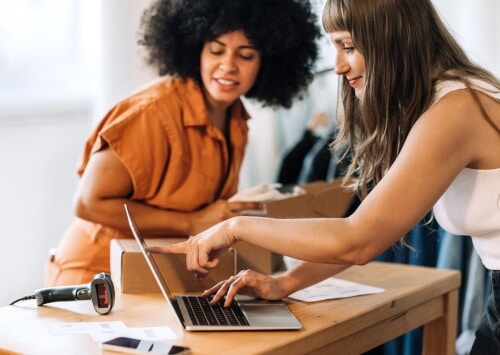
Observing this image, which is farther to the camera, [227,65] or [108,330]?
[227,65]

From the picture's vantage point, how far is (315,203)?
2.45m

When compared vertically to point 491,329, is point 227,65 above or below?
above

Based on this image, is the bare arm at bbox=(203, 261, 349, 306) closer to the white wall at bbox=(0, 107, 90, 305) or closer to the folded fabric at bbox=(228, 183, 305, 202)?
the folded fabric at bbox=(228, 183, 305, 202)

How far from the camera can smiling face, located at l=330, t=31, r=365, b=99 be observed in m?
1.80

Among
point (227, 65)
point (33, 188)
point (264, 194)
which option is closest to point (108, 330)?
point (264, 194)

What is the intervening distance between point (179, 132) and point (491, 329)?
3.28 ft

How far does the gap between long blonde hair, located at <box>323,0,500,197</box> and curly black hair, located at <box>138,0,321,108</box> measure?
2.39 feet

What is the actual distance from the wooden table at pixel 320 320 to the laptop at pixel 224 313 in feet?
0.07

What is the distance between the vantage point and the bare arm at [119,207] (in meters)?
2.33

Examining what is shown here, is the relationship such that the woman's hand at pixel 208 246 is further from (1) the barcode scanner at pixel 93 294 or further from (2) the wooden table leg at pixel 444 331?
(2) the wooden table leg at pixel 444 331

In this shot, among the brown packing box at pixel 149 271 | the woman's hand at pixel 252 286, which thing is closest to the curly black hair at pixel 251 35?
the brown packing box at pixel 149 271

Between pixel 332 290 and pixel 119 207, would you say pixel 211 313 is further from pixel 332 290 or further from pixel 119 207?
pixel 119 207

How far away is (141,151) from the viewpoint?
2340 mm

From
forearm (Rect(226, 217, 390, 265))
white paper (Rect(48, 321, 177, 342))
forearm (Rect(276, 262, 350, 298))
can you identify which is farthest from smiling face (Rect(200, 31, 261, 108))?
white paper (Rect(48, 321, 177, 342))
